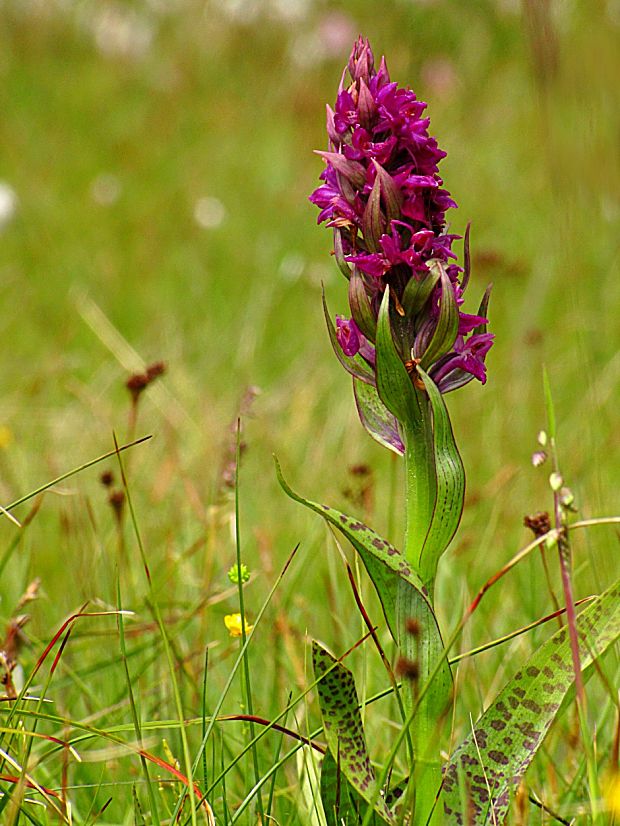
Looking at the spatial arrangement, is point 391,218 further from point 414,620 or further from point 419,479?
point 414,620

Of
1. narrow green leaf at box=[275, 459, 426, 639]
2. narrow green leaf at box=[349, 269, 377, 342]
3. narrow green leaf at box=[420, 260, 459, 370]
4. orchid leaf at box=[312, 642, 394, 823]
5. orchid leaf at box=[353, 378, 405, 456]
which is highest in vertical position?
narrow green leaf at box=[349, 269, 377, 342]

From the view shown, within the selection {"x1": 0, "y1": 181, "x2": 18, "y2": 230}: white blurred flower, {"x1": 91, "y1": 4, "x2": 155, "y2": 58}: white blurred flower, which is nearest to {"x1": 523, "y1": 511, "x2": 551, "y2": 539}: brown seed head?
{"x1": 0, "y1": 181, "x2": 18, "y2": 230}: white blurred flower

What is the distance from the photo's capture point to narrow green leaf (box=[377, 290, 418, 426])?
3.28ft

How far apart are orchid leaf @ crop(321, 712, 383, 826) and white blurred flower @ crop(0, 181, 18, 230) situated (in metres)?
4.35

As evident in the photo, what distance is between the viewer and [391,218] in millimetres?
1035

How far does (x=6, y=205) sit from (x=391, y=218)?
4.43 m

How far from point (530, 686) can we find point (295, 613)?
1114mm

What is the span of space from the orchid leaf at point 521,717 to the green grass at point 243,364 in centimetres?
6

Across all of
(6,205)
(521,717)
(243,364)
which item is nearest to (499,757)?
(521,717)

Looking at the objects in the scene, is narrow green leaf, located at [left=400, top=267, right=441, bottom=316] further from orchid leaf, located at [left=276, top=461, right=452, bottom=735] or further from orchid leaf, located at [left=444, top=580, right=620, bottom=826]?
orchid leaf, located at [left=444, top=580, right=620, bottom=826]

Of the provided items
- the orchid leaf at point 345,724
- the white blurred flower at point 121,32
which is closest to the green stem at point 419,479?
the orchid leaf at point 345,724

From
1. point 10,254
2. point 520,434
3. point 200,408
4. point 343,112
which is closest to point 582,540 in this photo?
point 520,434

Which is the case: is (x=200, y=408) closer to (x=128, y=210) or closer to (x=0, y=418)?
(x=0, y=418)

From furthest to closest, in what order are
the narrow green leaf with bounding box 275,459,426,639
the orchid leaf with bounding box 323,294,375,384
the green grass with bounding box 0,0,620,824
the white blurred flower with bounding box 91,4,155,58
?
the white blurred flower with bounding box 91,4,155,58, the green grass with bounding box 0,0,620,824, the orchid leaf with bounding box 323,294,375,384, the narrow green leaf with bounding box 275,459,426,639
